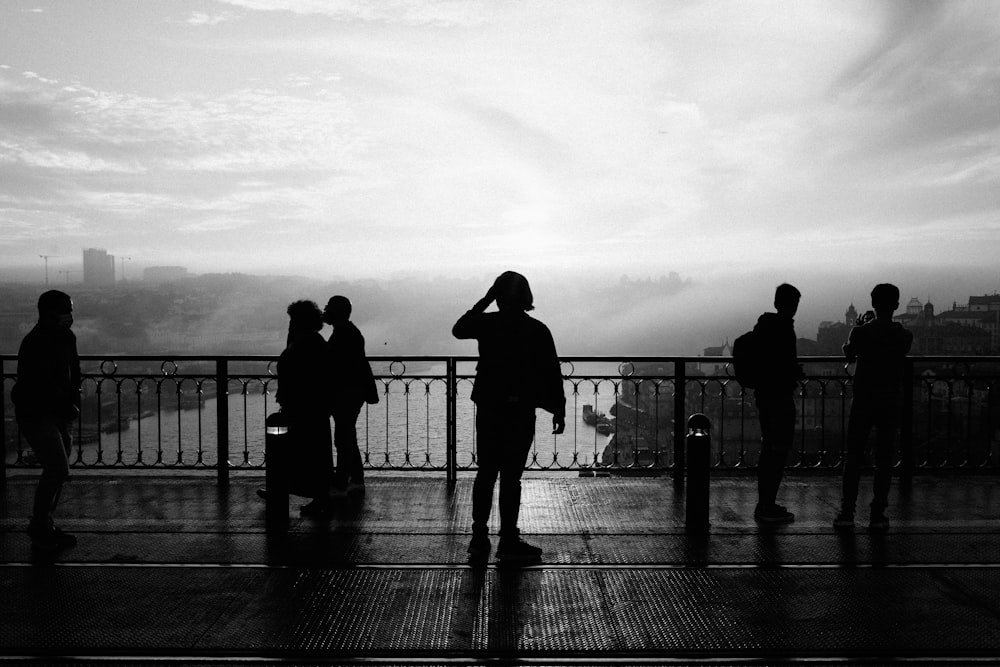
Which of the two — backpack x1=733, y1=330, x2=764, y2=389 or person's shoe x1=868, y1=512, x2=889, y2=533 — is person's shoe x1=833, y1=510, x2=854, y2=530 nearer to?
person's shoe x1=868, y1=512, x2=889, y2=533

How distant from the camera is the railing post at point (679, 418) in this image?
838 cm

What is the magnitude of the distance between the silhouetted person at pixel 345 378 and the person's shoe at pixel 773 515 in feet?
11.8

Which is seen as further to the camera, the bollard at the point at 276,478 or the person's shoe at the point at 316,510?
the person's shoe at the point at 316,510

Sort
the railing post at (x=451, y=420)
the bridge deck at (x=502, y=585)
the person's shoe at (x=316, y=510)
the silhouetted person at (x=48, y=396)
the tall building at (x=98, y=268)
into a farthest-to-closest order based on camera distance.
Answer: the tall building at (x=98, y=268)
the railing post at (x=451, y=420)
the person's shoe at (x=316, y=510)
the silhouetted person at (x=48, y=396)
the bridge deck at (x=502, y=585)

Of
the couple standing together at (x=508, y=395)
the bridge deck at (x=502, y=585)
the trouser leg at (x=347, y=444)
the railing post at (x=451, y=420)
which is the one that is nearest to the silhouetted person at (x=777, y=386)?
the bridge deck at (x=502, y=585)

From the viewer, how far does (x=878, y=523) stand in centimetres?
670

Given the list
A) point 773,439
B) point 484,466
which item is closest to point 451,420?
point 484,466

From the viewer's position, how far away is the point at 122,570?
5660 millimetres

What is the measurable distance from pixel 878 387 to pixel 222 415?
20.5 ft

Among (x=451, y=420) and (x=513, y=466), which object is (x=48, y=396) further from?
(x=451, y=420)

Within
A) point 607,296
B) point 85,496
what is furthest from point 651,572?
point 607,296

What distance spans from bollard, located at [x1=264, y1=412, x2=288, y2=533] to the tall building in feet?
121

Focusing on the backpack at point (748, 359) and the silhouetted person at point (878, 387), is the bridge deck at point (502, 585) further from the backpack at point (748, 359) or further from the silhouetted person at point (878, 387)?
the backpack at point (748, 359)

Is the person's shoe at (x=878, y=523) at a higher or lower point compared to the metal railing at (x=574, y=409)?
lower
